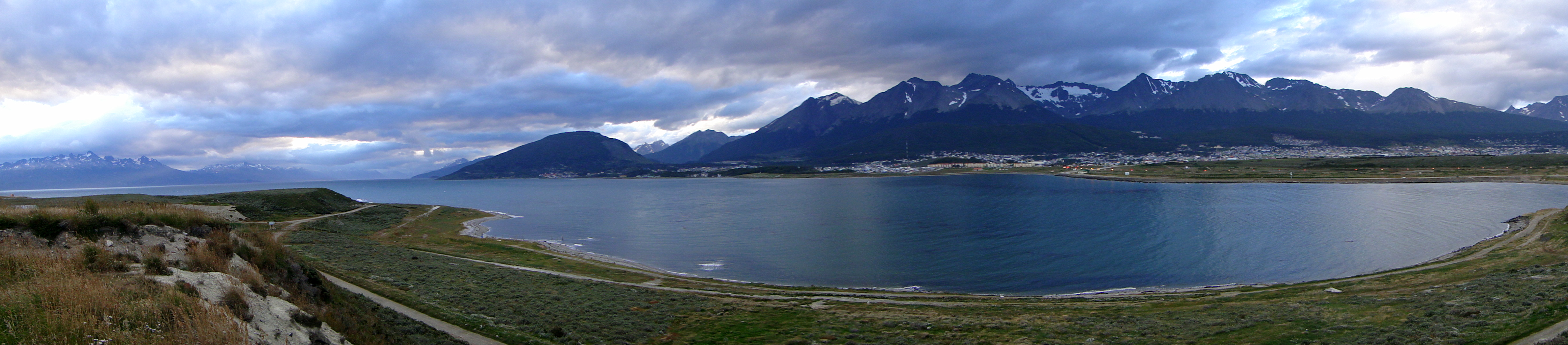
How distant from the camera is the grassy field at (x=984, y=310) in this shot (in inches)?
649

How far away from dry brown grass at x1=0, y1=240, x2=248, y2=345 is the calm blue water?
29934mm

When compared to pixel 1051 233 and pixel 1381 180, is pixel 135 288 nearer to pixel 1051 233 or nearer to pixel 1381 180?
pixel 1051 233

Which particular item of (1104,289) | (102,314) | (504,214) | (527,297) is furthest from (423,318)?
(504,214)

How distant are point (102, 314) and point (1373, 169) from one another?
20553 centimetres

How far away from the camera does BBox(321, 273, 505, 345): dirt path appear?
1529 cm

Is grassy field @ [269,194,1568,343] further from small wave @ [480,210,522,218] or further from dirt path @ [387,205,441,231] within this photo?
small wave @ [480,210,522,218]

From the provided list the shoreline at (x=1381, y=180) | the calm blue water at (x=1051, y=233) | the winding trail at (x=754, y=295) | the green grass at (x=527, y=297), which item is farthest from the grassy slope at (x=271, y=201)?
the shoreline at (x=1381, y=180)

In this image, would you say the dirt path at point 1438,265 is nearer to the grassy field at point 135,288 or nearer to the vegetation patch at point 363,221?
the grassy field at point 135,288

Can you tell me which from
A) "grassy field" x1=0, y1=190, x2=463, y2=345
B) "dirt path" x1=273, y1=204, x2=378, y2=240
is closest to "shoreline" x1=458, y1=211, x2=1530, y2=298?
"dirt path" x1=273, y1=204, x2=378, y2=240

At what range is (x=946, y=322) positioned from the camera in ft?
67.8

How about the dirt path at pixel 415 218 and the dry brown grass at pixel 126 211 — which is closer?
the dry brown grass at pixel 126 211

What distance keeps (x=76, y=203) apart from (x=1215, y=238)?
65380 millimetres

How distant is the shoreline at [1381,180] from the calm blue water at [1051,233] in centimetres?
644

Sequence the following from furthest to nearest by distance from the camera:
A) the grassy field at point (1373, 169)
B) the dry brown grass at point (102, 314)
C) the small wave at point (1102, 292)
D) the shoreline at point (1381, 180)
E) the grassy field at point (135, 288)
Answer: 1. the grassy field at point (1373, 169)
2. the shoreline at point (1381, 180)
3. the small wave at point (1102, 292)
4. the grassy field at point (135, 288)
5. the dry brown grass at point (102, 314)
